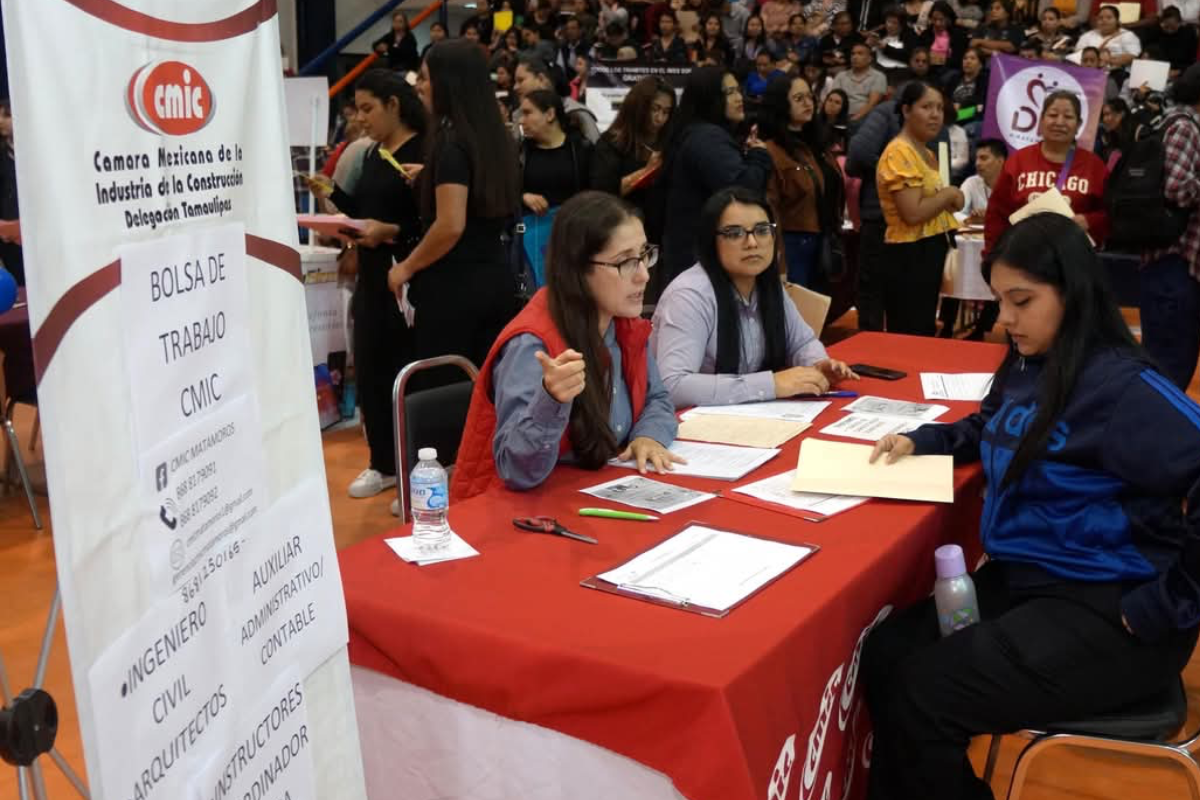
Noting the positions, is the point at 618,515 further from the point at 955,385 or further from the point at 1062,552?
the point at 955,385

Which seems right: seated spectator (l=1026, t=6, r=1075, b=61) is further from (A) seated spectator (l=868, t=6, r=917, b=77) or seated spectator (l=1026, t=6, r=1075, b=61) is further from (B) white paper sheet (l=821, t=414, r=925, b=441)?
(B) white paper sheet (l=821, t=414, r=925, b=441)

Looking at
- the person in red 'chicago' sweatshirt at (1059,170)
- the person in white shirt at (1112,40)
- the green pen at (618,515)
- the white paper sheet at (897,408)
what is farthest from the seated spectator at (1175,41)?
the green pen at (618,515)

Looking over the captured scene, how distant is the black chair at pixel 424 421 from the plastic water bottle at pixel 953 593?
967 millimetres

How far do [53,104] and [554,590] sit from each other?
0.95 meters

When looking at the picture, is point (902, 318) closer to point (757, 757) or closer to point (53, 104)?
point (757, 757)

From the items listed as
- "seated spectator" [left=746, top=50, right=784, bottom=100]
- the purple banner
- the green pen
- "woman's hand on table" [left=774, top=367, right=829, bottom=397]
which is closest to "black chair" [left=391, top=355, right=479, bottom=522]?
the green pen

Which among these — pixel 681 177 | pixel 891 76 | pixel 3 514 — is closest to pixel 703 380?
pixel 681 177

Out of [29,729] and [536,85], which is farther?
[536,85]

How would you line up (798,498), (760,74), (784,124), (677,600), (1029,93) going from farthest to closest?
(760,74) < (1029,93) < (784,124) < (798,498) < (677,600)

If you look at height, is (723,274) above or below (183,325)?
below

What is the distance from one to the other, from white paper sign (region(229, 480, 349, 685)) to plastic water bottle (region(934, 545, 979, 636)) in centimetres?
100

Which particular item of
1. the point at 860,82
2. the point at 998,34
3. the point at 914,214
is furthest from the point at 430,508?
the point at 998,34

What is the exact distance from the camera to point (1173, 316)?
362 cm

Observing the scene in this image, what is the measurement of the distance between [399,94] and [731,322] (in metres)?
1.46
